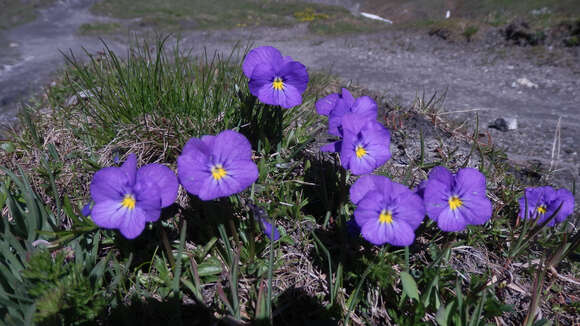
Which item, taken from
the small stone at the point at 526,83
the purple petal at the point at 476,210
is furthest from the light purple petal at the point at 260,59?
the small stone at the point at 526,83

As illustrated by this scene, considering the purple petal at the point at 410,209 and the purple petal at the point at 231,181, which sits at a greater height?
the purple petal at the point at 231,181

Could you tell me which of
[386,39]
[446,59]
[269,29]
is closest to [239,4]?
[269,29]

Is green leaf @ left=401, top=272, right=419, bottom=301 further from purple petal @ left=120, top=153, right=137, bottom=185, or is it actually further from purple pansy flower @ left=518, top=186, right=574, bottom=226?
purple petal @ left=120, top=153, right=137, bottom=185

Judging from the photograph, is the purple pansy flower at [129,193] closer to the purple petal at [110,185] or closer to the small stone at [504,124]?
the purple petal at [110,185]

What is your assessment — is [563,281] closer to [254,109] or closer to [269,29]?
[254,109]

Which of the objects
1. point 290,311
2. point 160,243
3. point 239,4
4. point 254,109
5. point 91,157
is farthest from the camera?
point 239,4

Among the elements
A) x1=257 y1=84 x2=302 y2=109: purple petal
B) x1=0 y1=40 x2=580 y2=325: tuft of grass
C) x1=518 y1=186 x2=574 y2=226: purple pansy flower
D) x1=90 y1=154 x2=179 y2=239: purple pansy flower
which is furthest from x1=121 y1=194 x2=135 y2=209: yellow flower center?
x1=518 y1=186 x2=574 y2=226: purple pansy flower

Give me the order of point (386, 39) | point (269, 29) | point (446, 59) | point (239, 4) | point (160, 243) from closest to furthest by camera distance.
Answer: point (160, 243) → point (446, 59) → point (386, 39) → point (269, 29) → point (239, 4)
